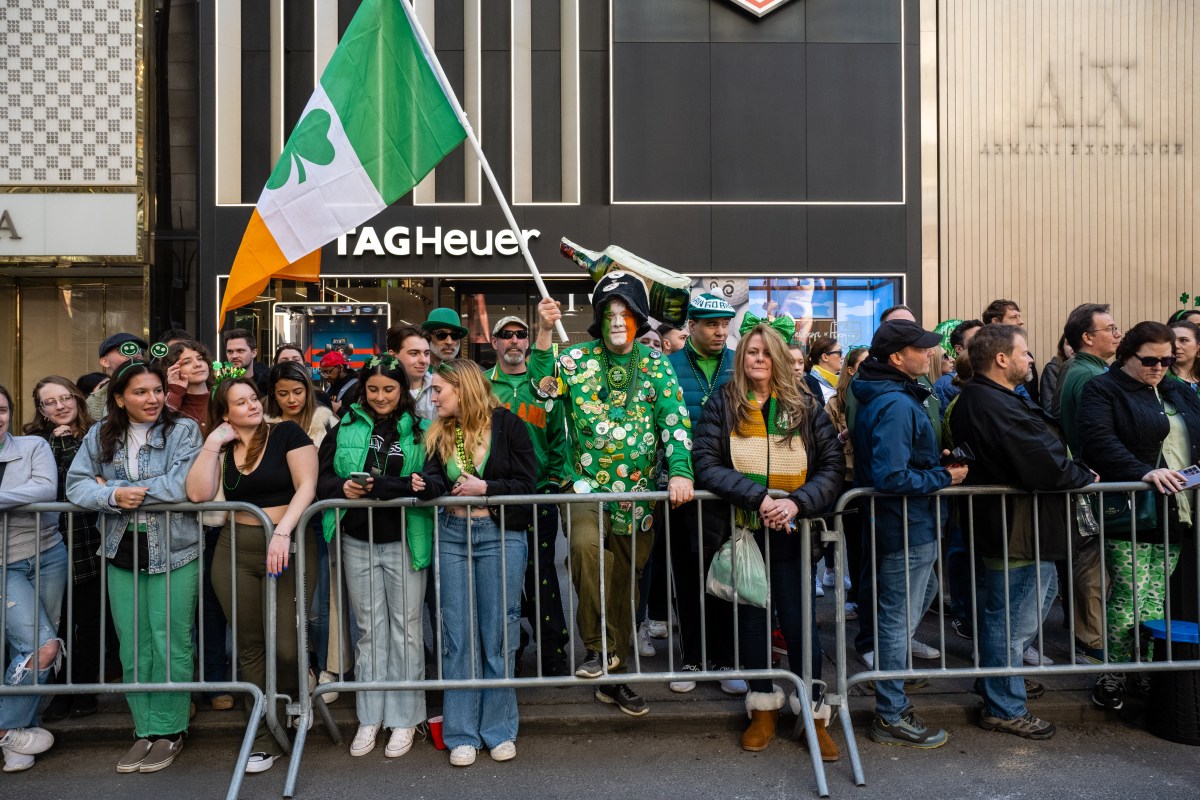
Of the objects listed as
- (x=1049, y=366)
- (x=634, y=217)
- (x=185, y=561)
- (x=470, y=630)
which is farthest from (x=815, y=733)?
(x=634, y=217)

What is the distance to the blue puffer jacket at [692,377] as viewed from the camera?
5.35 m

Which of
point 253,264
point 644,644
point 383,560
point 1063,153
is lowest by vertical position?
point 644,644

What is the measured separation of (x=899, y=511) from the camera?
443 cm

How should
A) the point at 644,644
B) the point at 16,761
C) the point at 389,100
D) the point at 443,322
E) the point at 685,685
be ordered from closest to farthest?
the point at 16,761
the point at 685,685
the point at 644,644
the point at 389,100
the point at 443,322

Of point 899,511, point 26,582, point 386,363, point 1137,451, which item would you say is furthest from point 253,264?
point 1137,451

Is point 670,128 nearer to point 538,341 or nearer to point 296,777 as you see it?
point 538,341

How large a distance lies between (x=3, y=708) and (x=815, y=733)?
398 cm

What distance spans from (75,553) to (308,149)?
2.77 meters

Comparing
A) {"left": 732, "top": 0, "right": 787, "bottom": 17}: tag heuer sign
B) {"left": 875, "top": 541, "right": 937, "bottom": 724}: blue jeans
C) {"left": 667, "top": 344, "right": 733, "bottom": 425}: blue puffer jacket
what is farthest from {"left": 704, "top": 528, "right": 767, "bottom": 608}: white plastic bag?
{"left": 732, "top": 0, "right": 787, "bottom": 17}: tag heuer sign

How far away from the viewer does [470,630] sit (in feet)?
14.1

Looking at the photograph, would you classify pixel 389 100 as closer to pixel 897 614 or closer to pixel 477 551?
pixel 477 551

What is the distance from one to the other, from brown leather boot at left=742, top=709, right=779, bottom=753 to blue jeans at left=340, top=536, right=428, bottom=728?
1661 mm

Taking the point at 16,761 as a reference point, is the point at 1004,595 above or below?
above

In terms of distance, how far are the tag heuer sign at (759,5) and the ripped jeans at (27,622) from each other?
12.4m
